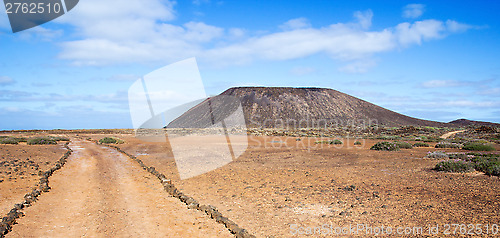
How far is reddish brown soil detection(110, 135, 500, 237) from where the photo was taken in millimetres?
7250

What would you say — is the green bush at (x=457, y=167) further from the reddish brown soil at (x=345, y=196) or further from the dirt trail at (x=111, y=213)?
the dirt trail at (x=111, y=213)

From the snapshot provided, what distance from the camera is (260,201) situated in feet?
30.2

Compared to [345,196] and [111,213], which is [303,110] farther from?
[111,213]

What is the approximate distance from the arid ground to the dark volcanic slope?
7704 cm

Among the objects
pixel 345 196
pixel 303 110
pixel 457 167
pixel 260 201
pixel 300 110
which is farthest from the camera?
pixel 303 110

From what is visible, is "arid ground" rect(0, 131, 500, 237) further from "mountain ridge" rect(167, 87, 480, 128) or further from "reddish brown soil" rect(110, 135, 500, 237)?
"mountain ridge" rect(167, 87, 480, 128)

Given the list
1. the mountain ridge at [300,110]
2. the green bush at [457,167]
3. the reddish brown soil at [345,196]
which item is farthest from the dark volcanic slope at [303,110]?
the green bush at [457,167]

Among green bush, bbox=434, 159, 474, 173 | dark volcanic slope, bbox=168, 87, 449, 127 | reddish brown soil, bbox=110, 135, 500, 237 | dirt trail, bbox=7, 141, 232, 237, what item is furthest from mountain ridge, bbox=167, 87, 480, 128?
dirt trail, bbox=7, 141, 232, 237

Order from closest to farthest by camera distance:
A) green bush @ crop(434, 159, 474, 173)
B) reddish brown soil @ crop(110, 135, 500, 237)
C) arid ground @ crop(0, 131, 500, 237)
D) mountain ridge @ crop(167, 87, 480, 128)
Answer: arid ground @ crop(0, 131, 500, 237)
reddish brown soil @ crop(110, 135, 500, 237)
green bush @ crop(434, 159, 474, 173)
mountain ridge @ crop(167, 87, 480, 128)

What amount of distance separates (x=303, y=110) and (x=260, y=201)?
95.5m

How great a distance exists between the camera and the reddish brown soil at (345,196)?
725cm

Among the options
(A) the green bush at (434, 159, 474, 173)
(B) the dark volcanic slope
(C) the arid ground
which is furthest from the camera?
(B) the dark volcanic slope

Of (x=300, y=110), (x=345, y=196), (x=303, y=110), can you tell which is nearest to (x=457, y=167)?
(x=345, y=196)

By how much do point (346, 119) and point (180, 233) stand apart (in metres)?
96.8
